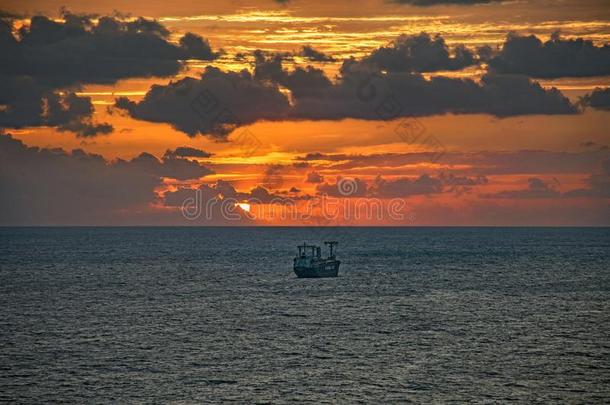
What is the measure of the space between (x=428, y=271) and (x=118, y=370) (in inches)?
5065

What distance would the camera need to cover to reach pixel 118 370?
238ft

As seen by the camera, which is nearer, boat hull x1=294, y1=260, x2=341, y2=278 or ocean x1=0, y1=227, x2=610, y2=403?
ocean x1=0, y1=227, x2=610, y2=403

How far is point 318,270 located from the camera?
163750mm

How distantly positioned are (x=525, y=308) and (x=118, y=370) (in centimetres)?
6577

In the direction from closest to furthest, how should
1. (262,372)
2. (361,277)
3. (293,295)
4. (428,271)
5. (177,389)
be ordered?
(177,389)
(262,372)
(293,295)
(361,277)
(428,271)

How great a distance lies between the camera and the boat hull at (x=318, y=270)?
162375mm

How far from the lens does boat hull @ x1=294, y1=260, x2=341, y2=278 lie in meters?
162

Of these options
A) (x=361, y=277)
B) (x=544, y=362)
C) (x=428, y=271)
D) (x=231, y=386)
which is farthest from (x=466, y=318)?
(x=428, y=271)

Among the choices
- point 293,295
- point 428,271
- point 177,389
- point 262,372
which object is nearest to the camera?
point 177,389

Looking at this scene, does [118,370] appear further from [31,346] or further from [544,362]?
[544,362]

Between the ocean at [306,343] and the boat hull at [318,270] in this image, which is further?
the boat hull at [318,270]

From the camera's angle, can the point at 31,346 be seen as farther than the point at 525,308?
No

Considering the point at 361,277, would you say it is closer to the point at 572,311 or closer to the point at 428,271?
the point at 428,271

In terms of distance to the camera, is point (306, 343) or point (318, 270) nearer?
point (306, 343)
